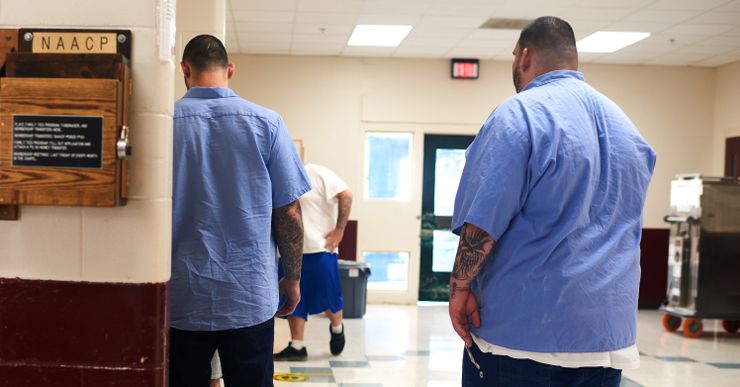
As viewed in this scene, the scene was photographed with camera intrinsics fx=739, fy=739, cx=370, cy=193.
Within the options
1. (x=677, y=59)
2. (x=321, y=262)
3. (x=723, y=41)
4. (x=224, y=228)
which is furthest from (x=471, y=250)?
(x=677, y=59)

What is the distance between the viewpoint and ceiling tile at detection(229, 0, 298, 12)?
6.45 metres

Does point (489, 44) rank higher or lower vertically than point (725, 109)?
higher

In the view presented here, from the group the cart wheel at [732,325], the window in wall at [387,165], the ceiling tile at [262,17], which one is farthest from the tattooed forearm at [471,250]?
the window in wall at [387,165]

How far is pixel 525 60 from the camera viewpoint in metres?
2.06

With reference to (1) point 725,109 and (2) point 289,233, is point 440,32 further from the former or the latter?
(2) point 289,233

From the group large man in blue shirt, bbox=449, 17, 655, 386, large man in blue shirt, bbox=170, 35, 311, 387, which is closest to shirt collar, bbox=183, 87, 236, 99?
large man in blue shirt, bbox=170, 35, 311, 387

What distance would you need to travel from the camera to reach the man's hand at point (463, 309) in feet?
6.36

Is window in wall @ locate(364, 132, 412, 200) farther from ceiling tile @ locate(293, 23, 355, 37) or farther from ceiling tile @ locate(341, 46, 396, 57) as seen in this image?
ceiling tile @ locate(293, 23, 355, 37)

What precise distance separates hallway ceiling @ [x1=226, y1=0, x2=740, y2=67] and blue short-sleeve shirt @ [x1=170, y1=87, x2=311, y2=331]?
4510mm

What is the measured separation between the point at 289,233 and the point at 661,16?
5600mm

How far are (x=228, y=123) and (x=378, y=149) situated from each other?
6.94 meters

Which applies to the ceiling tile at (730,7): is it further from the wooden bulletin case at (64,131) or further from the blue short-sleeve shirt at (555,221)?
the wooden bulletin case at (64,131)

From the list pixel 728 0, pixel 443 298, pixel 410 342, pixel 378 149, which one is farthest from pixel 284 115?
pixel 728 0

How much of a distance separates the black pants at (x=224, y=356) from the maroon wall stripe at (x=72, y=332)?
399 mm
